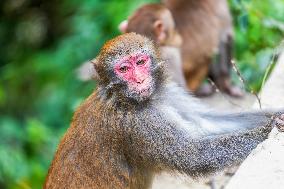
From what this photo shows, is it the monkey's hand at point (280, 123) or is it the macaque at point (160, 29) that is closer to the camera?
the monkey's hand at point (280, 123)

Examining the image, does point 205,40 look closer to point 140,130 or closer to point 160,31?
point 160,31

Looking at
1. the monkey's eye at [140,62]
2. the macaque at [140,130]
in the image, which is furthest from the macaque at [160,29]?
the monkey's eye at [140,62]

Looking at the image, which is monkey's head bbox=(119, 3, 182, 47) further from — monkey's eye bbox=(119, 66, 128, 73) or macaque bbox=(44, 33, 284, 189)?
monkey's eye bbox=(119, 66, 128, 73)

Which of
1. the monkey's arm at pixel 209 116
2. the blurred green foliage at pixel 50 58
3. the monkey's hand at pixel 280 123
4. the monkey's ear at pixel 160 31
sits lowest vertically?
the blurred green foliage at pixel 50 58

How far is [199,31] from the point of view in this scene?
8.51 m

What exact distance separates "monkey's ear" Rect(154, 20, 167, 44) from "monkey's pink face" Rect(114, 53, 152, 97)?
2706 millimetres

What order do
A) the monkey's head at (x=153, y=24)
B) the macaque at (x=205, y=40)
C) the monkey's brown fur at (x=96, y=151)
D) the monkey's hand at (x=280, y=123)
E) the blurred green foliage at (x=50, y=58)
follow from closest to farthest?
the monkey's hand at (x=280, y=123), the monkey's brown fur at (x=96, y=151), the monkey's head at (x=153, y=24), the blurred green foliage at (x=50, y=58), the macaque at (x=205, y=40)

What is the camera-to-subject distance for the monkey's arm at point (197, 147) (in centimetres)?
496

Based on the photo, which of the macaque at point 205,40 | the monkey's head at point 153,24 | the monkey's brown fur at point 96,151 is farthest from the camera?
the macaque at point 205,40

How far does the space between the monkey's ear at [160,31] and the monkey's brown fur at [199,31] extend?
0.64 metres

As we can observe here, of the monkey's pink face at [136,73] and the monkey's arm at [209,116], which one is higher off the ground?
the monkey's pink face at [136,73]

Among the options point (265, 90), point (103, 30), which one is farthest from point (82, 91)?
point (265, 90)

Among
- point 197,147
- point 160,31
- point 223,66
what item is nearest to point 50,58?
point 223,66

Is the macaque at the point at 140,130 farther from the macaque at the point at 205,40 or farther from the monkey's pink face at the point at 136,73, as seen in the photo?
the macaque at the point at 205,40
